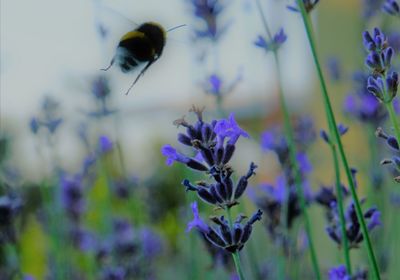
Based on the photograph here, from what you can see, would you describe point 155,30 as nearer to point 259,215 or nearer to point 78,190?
point 259,215

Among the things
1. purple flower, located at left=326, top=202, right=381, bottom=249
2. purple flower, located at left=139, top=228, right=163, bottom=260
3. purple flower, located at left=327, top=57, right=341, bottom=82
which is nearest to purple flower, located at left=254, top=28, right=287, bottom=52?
purple flower, located at left=326, top=202, right=381, bottom=249

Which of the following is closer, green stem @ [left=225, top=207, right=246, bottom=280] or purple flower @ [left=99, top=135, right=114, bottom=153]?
green stem @ [left=225, top=207, right=246, bottom=280]

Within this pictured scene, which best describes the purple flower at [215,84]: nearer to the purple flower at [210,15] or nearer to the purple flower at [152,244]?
the purple flower at [210,15]

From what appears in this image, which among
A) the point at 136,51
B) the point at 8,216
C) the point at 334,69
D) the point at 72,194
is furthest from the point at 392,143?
the point at 72,194

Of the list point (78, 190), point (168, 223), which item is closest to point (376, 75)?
point (78, 190)

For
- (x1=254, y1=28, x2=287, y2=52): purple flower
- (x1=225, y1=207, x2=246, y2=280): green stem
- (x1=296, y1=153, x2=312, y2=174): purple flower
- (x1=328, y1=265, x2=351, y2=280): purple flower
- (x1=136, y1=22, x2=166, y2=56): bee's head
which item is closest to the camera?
(x1=225, y1=207, x2=246, y2=280): green stem

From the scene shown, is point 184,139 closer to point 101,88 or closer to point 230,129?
point 230,129

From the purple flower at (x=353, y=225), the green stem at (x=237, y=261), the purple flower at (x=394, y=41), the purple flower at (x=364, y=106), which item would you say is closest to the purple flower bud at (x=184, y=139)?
the green stem at (x=237, y=261)

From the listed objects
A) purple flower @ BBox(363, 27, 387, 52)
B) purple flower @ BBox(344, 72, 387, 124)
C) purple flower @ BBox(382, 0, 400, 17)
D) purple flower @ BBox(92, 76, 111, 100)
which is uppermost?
purple flower @ BBox(92, 76, 111, 100)

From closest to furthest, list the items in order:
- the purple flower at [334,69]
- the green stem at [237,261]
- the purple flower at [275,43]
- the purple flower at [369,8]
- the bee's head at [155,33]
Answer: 1. the green stem at [237,261]
2. the purple flower at [275,43]
3. the bee's head at [155,33]
4. the purple flower at [369,8]
5. the purple flower at [334,69]

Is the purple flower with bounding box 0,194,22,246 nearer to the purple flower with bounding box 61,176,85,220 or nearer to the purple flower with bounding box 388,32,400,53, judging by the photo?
the purple flower with bounding box 61,176,85,220

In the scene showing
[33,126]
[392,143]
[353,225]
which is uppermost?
[33,126]
